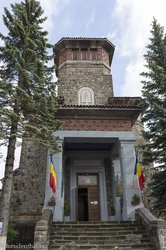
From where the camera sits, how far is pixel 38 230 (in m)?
7.93

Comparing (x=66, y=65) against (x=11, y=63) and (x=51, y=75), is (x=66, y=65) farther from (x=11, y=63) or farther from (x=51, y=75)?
(x=11, y=63)

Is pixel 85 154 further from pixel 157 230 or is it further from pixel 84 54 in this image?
pixel 84 54

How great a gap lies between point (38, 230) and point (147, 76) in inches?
336

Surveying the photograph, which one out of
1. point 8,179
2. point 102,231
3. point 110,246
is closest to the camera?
point 8,179

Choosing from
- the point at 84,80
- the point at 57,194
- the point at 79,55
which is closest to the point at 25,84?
the point at 57,194

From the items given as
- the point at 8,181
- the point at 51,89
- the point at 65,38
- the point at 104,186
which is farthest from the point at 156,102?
the point at 65,38

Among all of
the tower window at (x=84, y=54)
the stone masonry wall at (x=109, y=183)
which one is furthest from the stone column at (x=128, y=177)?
the tower window at (x=84, y=54)

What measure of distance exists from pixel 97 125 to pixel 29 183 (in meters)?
5.85

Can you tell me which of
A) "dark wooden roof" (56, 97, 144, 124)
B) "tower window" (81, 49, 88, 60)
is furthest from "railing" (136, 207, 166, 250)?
"tower window" (81, 49, 88, 60)

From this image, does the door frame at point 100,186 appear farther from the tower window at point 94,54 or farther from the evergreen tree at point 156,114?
the tower window at point 94,54

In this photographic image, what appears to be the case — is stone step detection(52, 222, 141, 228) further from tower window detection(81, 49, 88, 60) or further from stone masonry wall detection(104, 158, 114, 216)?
tower window detection(81, 49, 88, 60)

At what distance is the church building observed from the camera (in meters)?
A: 11.7

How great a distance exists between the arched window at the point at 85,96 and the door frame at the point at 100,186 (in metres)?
4.76

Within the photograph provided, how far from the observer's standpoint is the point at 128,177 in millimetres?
11219
